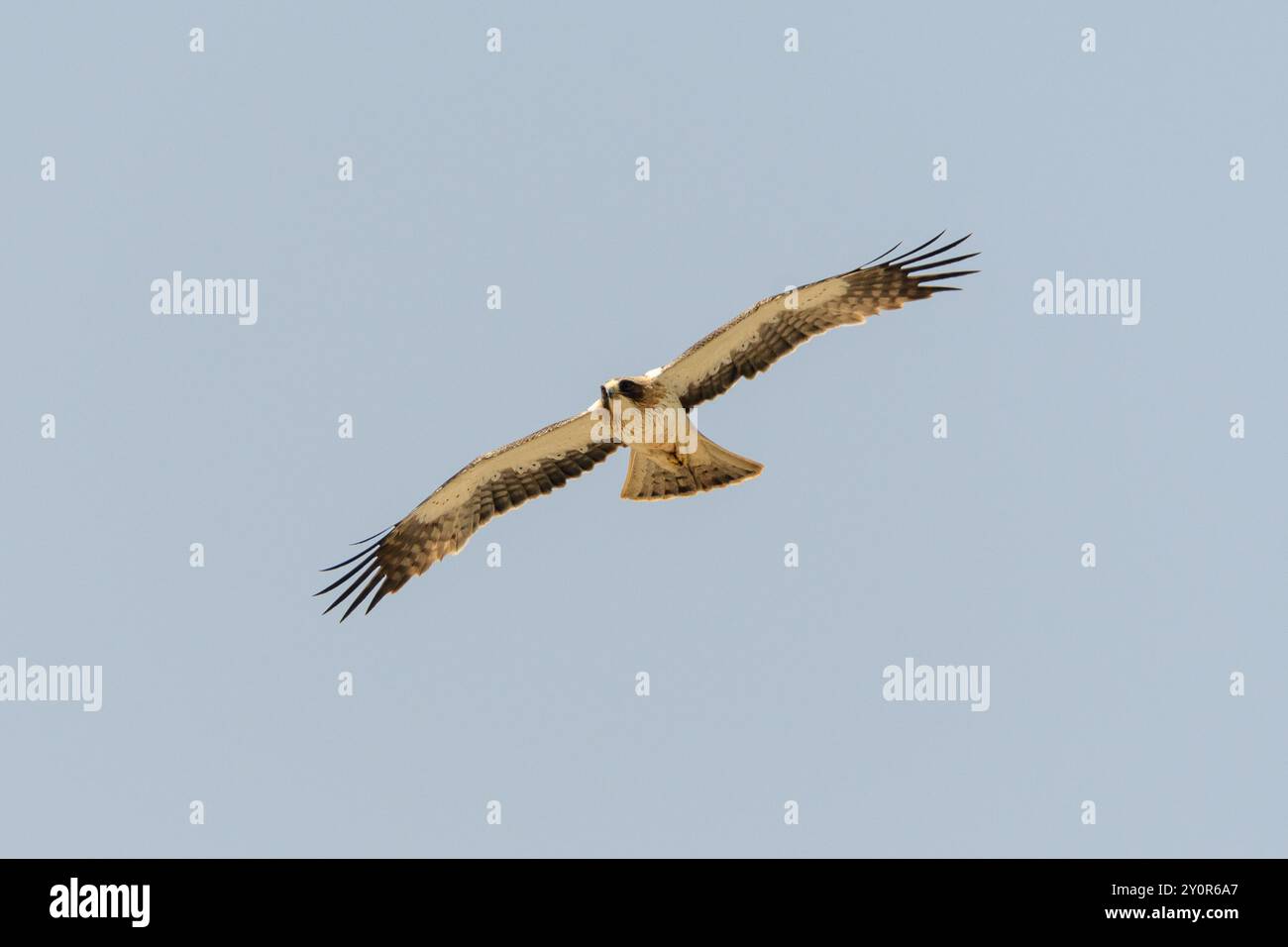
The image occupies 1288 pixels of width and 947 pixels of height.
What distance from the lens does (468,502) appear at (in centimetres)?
1616

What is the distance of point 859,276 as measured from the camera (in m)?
15.3

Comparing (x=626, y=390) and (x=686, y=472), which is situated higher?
(x=626, y=390)

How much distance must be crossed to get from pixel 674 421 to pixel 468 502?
2402mm

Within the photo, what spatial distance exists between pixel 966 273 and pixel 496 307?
15.7 feet

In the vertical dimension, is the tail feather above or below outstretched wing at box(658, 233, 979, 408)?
below

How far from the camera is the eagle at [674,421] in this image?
1496cm

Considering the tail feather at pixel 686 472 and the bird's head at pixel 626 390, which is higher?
the bird's head at pixel 626 390

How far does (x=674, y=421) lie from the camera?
49.2 feet

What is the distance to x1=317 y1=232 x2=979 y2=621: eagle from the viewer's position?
49.1 ft

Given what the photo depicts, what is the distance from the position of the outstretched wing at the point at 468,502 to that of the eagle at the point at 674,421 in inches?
0.5
